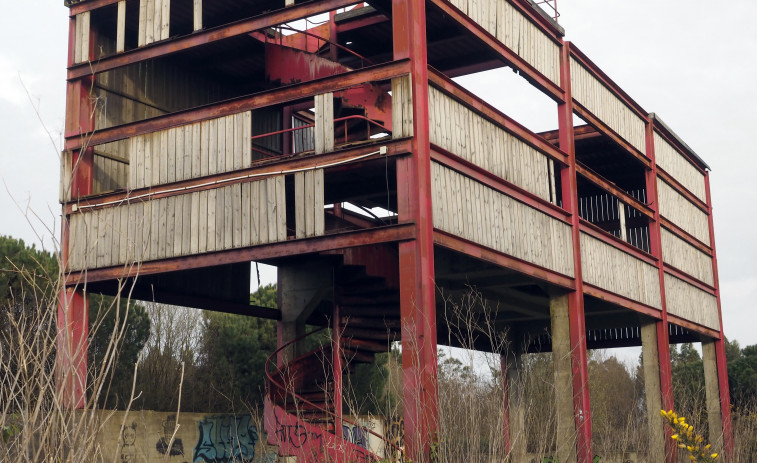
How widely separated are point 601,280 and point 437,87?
833cm

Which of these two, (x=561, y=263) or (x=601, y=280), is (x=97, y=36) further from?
(x=601, y=280)

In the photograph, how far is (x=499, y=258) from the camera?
18.6m

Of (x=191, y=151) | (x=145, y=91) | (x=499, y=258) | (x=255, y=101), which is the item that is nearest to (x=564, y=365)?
(x=499, y=258)

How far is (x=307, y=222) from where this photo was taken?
1725 centimetres

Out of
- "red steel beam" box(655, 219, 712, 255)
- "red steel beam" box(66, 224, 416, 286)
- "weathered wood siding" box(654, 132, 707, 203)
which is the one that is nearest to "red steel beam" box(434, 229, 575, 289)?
"red steel beam" box(66, 224, 416, 286)

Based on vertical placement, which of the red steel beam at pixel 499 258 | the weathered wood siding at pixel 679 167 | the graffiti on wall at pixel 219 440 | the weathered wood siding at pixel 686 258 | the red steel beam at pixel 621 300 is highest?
the weathered wood siding at pixel 679 167

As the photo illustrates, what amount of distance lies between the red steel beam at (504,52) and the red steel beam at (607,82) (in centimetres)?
107

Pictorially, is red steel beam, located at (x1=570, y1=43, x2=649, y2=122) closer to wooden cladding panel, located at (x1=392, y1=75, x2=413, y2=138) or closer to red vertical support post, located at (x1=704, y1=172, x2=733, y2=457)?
red vertical support post, located at (x1=704, y1=172, x2=733, y2=457)

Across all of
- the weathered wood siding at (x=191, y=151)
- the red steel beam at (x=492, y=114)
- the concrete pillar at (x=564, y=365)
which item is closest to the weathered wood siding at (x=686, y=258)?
the concrete pillar at (x=564, y=365)

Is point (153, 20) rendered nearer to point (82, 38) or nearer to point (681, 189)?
point (82, 38)

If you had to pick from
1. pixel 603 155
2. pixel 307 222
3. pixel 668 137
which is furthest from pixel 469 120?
pixel 668 137

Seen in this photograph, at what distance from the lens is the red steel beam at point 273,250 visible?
16.3 meters

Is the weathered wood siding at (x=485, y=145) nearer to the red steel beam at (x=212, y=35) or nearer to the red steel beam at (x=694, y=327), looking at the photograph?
the red steel beam at (x=212, y=35)

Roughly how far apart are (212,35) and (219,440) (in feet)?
35.3
